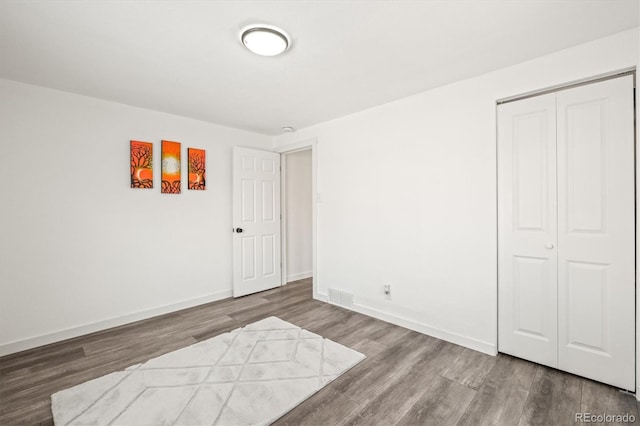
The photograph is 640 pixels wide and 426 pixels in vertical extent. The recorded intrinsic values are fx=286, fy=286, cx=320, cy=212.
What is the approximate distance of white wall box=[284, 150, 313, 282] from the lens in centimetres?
520

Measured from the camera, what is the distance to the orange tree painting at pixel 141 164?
343cm

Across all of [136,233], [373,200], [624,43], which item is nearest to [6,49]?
[136,233]

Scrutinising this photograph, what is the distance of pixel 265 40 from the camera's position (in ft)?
6.55

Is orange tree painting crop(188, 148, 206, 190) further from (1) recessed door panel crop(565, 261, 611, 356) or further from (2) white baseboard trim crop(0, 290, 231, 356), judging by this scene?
(1) recessed door panel crop(565, 261, 611, 356)

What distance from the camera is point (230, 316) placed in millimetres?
3549

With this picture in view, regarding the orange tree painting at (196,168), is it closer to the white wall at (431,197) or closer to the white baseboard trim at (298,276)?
the white wall at (431,197)

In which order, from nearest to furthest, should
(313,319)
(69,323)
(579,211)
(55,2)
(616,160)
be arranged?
(55,2) < (616,160) < (579,211) < (69,323) < (313,319)

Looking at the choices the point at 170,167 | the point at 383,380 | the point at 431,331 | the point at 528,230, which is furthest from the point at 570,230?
the point at 170,167

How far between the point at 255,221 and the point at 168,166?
1.45 metres

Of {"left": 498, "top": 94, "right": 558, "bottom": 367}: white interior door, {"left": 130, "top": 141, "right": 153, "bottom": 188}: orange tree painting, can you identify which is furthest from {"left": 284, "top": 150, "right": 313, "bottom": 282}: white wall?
{"left": 498, "top": 94, "right": 558, "bottom": 367}: white interior door

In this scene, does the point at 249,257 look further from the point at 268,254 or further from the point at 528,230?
the point at 528,230

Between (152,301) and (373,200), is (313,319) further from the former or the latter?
(152,301)

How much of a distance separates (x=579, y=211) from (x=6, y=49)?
457 centimetres

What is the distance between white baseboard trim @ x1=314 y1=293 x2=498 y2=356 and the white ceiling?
98.2 inches
